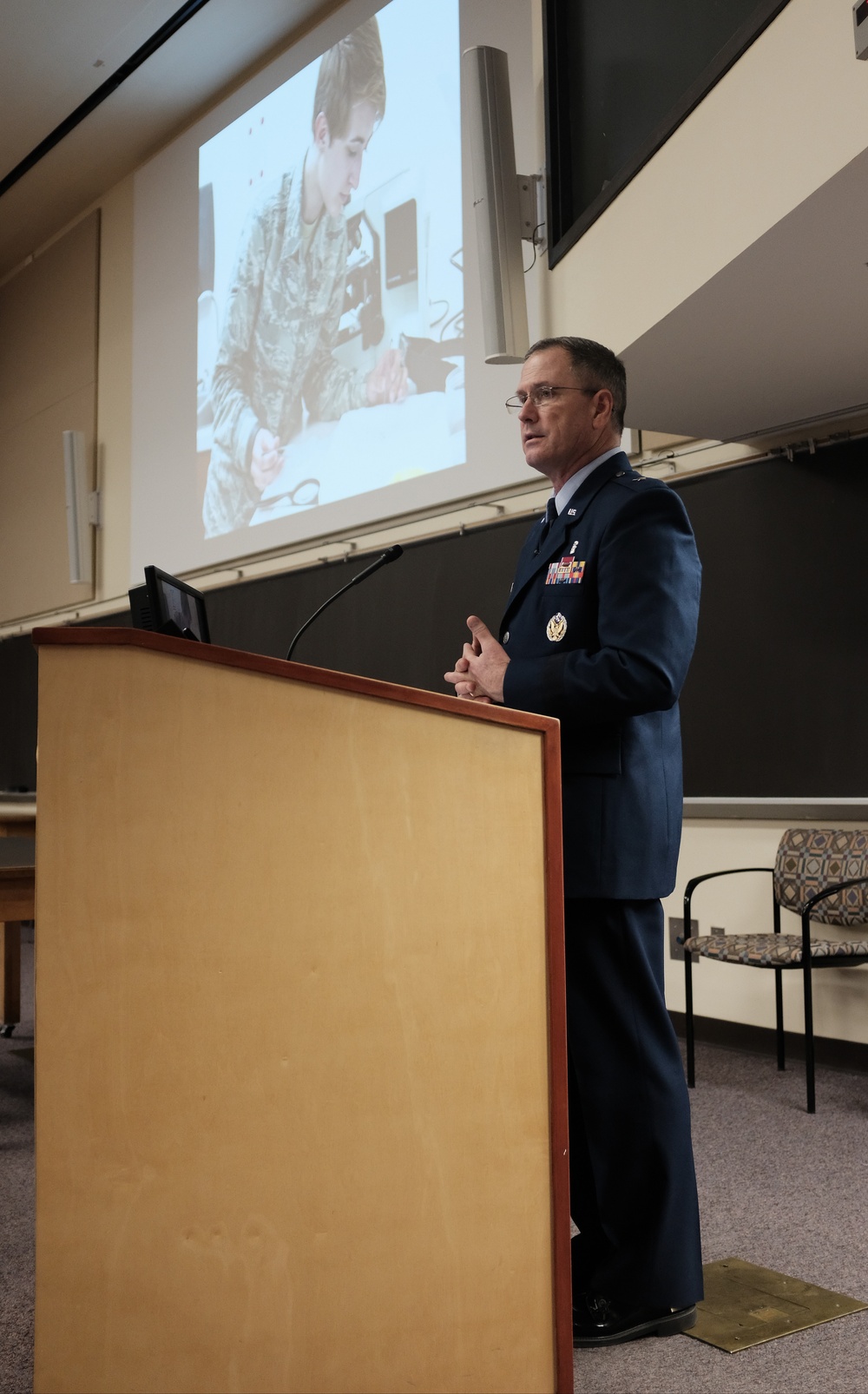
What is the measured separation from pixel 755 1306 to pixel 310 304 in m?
5.33

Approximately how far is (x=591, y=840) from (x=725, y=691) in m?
2.61

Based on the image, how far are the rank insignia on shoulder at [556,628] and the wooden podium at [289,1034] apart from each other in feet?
1.33

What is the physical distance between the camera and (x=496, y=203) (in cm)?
407

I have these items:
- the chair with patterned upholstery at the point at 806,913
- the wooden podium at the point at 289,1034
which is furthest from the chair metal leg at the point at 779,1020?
the wooden podium at the point at 289,1034

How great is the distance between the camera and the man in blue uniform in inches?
66.5

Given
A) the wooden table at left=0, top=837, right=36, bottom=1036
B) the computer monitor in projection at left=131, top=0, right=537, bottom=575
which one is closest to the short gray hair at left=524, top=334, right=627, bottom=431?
the wooden table at left=0, top=837, right=36, bottom=1036

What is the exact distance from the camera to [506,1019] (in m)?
1.39

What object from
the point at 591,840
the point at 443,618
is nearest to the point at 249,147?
the point at 443,618

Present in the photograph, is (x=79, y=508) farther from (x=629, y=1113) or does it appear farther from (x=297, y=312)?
(x=629, y=1113)

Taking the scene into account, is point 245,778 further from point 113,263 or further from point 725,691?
point 113,263

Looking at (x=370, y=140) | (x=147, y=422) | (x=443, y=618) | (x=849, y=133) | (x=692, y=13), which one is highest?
(x=370, y=140)

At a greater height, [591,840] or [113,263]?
[113,263]

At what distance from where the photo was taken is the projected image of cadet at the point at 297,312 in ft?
18.9

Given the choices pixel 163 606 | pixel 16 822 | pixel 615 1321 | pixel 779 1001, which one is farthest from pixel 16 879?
pixel 779 1001
